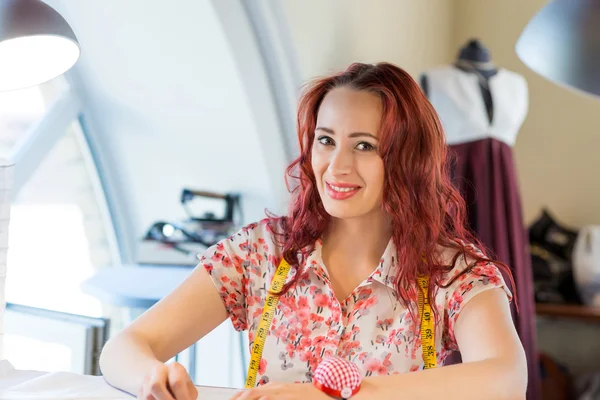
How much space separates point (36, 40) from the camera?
4.50ft

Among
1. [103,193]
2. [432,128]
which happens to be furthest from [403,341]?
[103,193]

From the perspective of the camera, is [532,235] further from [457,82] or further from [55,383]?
[55,383]

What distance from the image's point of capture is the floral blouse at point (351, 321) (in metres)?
1.51

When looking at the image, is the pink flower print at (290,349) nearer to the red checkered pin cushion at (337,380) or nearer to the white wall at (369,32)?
the red checkered pin cushion at (337,380)

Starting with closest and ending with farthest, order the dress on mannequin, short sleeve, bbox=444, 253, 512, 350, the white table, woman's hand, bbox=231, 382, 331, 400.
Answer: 1. woman's hand, bbox=231, 382, 331, 400
2. short sleeve, bbox=444, 253, 512, 350
3. the white table
4. the dress on mannequin

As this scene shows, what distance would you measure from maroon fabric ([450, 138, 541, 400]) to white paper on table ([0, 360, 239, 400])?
1.91 metres

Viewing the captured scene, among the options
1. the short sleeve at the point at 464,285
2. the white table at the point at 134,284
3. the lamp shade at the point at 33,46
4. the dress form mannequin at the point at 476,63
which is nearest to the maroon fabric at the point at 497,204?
the dress form mannequin at the point at 476,63

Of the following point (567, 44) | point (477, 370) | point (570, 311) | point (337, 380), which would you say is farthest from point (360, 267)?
point (570, 311)

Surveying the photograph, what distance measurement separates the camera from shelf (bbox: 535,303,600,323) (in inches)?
133

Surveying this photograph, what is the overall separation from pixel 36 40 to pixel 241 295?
0.71 m

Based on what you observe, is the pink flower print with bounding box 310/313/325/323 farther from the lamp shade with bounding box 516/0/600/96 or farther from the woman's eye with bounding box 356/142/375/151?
the lamp shade with bounding box 516/0/600/96

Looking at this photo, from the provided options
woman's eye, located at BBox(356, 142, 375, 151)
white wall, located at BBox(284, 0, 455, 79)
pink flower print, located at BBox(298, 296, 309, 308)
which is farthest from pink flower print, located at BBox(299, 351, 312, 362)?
white wall, located at BBox(284, 0, 455, 79)

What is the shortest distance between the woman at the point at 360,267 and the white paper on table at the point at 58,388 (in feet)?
0.56

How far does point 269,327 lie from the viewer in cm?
157
